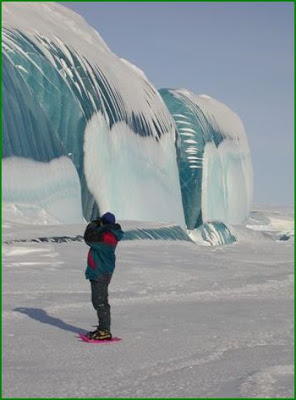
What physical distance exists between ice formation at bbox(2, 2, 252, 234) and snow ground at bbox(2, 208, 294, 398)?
4.83 meters

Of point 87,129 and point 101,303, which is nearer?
point 101,303

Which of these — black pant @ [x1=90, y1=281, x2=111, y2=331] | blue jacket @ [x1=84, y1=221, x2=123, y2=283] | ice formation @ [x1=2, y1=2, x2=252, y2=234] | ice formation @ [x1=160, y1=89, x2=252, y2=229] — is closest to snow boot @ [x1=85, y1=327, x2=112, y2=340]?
black pant @ [x1=90, y1=281, x2=111, y2=331]

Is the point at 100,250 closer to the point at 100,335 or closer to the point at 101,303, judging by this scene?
the point at 101,303

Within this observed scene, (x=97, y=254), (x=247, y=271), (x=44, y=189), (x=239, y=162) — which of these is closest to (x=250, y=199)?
(x=239, y=162)

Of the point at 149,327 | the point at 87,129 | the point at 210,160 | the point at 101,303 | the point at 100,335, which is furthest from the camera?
the point at 210,160

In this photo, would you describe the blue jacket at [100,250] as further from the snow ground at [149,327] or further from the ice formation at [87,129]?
the ice formation at [87,129]

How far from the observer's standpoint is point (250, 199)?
36406 mm

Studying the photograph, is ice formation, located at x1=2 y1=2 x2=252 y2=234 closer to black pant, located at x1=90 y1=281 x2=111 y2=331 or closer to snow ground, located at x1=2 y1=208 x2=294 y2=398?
snow ground, located at x1=2 y1=208 x2=294 y2=398

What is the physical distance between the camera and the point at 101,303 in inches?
219

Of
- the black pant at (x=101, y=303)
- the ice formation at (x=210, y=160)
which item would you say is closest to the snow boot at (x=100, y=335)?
the black pant at (x=101, y=303)

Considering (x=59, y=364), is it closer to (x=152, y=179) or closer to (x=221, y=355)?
(x=221, y=355)

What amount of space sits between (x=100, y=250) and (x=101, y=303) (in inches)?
17.8

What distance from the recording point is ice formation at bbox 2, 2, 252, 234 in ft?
53.3

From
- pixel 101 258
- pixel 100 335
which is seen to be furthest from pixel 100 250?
pixel 100 335
